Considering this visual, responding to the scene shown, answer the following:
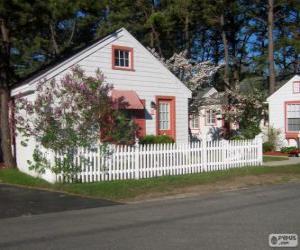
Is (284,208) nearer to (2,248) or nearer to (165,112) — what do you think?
(2,248)

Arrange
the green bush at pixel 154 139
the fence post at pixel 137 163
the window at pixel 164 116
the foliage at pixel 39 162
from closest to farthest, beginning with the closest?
the foliage at pixel 39 162 → the fence post at pixel 137 163 → the green bush at pixel 154 139 → the window at pixel 164 116

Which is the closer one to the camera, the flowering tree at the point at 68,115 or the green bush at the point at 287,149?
the flowering tree at the point at 68,115

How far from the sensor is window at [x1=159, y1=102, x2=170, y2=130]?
70.6 feet

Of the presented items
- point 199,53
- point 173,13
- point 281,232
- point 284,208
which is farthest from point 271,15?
point 281,232

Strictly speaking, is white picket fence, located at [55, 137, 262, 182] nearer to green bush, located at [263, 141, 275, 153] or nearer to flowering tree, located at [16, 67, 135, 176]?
flowering tree, located at [16, 67, 135, 176]

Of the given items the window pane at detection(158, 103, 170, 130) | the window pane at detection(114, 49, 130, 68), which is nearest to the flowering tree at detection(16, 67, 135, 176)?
the window pane at detection(114, 49, 130, 68)

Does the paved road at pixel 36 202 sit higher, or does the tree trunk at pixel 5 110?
the tree trunk at pixel 5 110

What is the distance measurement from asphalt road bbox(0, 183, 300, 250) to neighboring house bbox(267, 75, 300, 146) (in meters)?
17.1

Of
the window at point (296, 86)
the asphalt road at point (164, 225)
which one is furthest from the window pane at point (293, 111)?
the asphalt road at point (164, 225)

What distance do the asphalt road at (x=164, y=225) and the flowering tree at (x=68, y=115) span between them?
14.4 ft

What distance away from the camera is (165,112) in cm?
2170

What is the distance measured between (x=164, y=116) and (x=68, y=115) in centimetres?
677

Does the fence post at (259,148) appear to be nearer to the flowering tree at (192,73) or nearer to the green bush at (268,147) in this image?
the green bush at (268,147)

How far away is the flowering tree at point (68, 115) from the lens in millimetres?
15039
